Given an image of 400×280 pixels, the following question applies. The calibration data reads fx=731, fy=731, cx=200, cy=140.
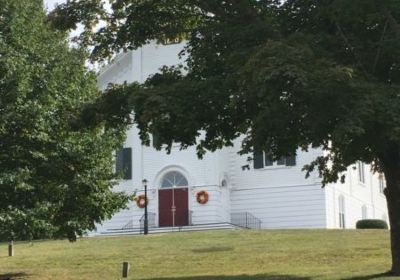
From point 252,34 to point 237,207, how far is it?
27.5 m

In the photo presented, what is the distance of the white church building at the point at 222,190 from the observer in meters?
40.7

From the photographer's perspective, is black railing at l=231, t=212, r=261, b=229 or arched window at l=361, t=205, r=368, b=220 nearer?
black railing at l=231, t=212, r=261, b=229

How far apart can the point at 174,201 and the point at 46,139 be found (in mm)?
23381

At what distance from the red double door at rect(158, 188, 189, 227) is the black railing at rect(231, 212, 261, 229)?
9.14 feet

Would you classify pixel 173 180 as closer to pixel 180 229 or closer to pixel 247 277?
pixel 180 229

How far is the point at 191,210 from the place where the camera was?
41.5 m

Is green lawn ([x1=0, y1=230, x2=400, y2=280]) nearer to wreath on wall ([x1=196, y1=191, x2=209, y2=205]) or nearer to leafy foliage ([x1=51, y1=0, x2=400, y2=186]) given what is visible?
leafy foliage ([x1=51, y1=0, x2=400, y2=186])

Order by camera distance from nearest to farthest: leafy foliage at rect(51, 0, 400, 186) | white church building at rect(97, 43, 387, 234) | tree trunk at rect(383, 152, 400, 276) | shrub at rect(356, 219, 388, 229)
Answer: leafy foliage at rect(51, 0, 400, 186)
tree trunk at rect(383, 152, 400, 276)
shrub at rect(356, 219, 388, 229)
white church building at rect(97, 43, 387, 234)

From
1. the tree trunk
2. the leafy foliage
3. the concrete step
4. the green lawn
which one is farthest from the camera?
the concrete step

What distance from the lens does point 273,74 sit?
1218cm

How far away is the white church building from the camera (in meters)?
40.7

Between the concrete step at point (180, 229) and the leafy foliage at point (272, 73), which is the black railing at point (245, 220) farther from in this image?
the leafy foliage at point (272, 73)

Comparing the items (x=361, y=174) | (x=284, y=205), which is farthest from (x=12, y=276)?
(x=361, y=174)

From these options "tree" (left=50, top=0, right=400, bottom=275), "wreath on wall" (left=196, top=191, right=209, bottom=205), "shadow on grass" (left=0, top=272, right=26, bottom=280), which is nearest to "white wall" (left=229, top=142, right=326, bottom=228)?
"wreath on wall" (left=196, top=191, right=209, bottom=205)
